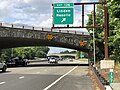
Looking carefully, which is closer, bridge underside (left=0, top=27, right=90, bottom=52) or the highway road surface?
the highway road surface

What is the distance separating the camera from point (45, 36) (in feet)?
199

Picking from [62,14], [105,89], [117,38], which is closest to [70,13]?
[62,14]

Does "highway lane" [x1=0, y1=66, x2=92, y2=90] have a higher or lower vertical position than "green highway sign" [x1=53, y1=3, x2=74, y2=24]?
lower

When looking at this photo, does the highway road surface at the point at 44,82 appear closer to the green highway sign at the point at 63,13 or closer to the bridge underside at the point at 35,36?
the green highway sign at the point at 63,13

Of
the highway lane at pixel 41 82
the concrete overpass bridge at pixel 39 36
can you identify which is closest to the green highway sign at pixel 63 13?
the highway lane at pixel 41 82

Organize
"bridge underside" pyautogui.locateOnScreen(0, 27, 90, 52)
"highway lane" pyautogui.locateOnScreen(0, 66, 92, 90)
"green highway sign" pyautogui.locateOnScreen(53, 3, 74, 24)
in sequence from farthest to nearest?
"bridge underside" pyautogui.locateOnScreen(0, 27, 90, 52) → "green highway sign" pyautogui.locateOnScreen(53, 3, 74, 24) → "highway lane" pyautogui.locateOnScreen(0, 66, 92, 90)

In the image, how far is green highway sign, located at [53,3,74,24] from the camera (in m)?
32.5

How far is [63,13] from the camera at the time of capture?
107ft

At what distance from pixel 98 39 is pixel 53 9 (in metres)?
19.6

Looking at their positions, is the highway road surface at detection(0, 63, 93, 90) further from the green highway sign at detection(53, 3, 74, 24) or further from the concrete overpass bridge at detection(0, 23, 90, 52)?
the concrete overpass bridge at detection(0, 23, 90, 52)

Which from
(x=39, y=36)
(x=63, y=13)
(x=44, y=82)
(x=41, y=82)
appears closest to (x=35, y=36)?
(x=39, y=36)

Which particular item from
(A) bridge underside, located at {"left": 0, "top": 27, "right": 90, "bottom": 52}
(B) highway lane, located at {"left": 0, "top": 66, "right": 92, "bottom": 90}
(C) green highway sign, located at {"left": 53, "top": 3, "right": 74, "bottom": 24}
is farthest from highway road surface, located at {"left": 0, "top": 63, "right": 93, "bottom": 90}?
(A) bridge underside, located at {"left": 0, "top": 27, "right": 90, "bottom": 52}

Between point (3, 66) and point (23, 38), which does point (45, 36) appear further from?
point (3, 66)

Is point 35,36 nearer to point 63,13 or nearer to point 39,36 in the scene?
point 39,36
